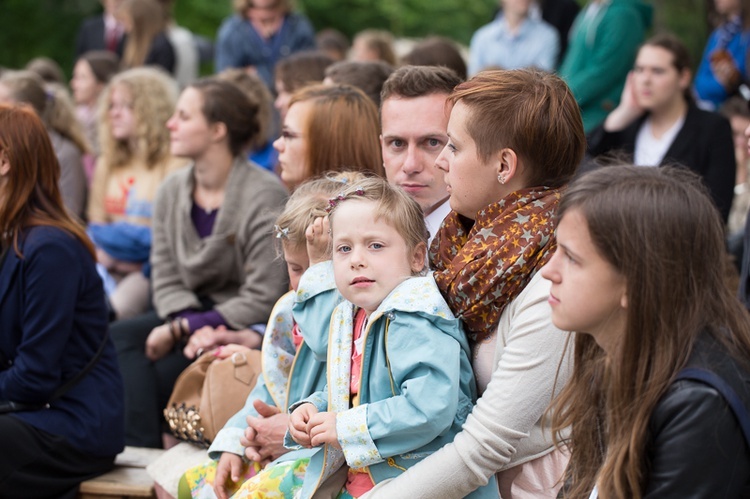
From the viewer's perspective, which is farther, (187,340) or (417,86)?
(187,340)

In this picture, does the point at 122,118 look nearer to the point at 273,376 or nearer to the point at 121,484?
the point at 121,484

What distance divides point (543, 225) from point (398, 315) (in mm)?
428

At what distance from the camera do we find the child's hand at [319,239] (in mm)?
3041

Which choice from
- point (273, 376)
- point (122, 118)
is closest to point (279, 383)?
point (273, 376)

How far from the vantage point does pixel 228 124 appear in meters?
5.03

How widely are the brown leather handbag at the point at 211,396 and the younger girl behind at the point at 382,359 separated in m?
0.86

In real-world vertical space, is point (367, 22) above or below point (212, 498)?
above

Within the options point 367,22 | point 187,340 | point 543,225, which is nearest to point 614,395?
point 543,225

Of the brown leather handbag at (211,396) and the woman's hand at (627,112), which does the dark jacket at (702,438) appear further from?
the woman's hand at (627,112)

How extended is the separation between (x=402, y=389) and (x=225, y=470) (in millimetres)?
935

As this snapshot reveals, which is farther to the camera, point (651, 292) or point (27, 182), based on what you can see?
point (27, 182)

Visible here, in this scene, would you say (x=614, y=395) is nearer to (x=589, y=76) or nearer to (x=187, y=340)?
(x=187, y=340)

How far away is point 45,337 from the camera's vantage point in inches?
144

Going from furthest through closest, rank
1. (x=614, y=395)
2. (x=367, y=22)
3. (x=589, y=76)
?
(x=367, y=22), (x=589, y=76), (x=614, y=395)
